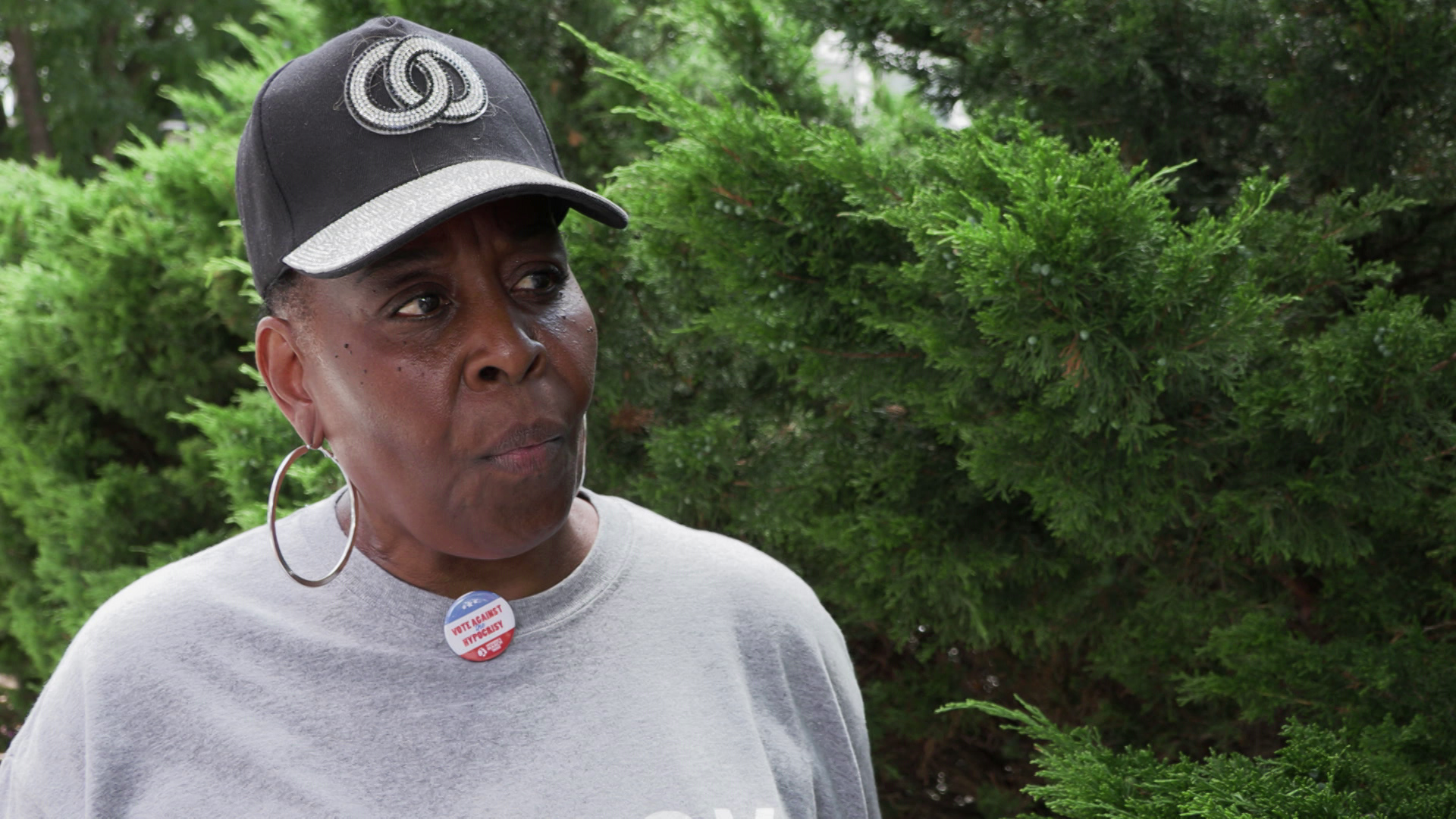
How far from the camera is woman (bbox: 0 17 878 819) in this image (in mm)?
1489

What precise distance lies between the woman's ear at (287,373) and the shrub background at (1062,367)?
1.17m

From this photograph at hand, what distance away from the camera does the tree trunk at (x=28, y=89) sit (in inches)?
468

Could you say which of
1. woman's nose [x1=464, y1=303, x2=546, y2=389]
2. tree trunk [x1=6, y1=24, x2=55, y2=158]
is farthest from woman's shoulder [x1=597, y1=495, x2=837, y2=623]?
tree trunk [x1=6, y1=24, x2=55, y2=158]

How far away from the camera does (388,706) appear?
1538mm

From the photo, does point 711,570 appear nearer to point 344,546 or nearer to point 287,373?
point 344,546

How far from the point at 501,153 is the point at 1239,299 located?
1380 millimetres

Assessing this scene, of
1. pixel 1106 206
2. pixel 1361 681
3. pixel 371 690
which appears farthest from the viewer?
pixel 1361 681

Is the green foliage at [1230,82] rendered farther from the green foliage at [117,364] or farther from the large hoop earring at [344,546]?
the green foliage at [117,364]

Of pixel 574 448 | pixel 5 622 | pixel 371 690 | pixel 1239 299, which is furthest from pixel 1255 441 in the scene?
pixel 5 622

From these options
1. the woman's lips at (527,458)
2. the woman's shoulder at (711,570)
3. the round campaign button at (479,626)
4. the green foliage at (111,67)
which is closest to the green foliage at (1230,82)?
the woman's shoulder at (711,570)

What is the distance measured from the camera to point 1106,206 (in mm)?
2121

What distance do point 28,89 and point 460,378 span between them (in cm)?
1288

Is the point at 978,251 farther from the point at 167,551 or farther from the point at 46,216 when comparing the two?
the point at 46,216

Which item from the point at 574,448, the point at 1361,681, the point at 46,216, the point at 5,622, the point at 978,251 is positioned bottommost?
the point at 5,622
